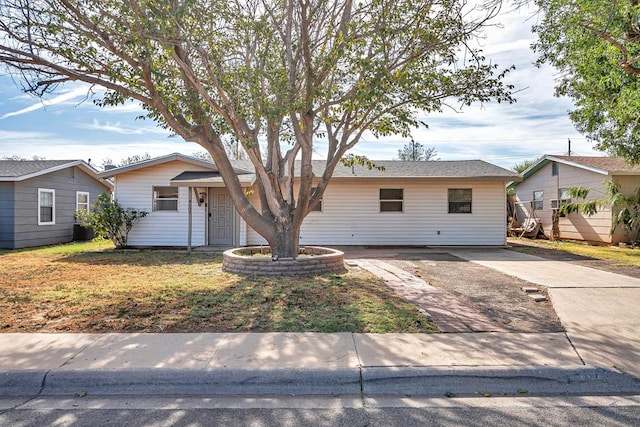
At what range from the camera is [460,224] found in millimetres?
14734

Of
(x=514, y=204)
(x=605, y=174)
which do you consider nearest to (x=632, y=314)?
(x=605, y=174)

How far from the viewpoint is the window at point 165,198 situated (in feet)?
47.5

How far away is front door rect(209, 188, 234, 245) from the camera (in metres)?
14.6

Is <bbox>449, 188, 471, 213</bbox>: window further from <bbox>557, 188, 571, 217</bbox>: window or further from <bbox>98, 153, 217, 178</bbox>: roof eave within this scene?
<bbox>98, 153, 217, 178</bbox>: roof eave

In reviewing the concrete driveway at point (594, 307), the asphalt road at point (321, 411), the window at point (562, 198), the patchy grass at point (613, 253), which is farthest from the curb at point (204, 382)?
the window at point (562, 198)

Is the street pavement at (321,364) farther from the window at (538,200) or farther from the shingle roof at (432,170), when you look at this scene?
the window at (538,200)

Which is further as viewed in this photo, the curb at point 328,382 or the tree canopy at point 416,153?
the tree canopy at point 416,153

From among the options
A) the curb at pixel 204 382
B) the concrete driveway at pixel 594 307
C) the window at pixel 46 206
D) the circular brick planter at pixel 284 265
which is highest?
the window at pixel 46 206

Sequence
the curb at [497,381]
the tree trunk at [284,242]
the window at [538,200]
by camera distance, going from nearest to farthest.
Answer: the curb at [497,381]
the tree trunk at [284,242]
the window at [538,200]

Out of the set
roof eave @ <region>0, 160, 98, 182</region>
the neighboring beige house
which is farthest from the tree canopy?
roof eave @ <region>0, 160, 98, 182</region>

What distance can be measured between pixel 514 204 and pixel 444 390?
65.8 feet

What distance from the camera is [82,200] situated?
17781 millimetres

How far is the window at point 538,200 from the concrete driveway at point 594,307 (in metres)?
9.57

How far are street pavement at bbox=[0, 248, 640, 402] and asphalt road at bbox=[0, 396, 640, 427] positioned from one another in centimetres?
13
